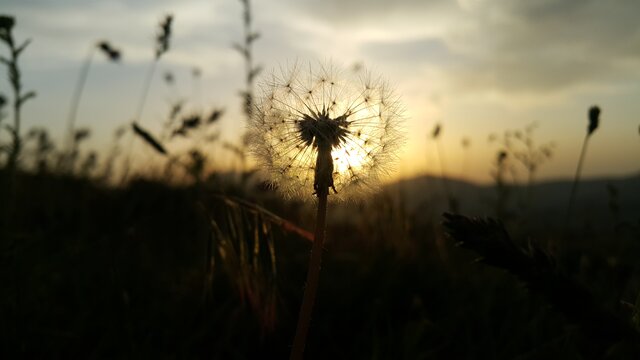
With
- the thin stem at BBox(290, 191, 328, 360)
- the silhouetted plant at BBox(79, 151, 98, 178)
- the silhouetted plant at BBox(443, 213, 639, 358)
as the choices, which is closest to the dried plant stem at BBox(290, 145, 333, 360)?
the thin stem at BBox(290, 191, 328, 360)

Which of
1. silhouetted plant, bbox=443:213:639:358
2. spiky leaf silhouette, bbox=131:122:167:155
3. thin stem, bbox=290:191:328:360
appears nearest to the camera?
silhouetted plant, bbox=443:213:639:358

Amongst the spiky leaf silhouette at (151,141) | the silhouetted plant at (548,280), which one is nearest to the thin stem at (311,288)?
the silhouetted plant at (548,280)

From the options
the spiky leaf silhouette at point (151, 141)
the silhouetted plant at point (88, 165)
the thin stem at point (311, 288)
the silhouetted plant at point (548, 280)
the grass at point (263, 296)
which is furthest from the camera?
the silhouetted plant at point (88, 165)

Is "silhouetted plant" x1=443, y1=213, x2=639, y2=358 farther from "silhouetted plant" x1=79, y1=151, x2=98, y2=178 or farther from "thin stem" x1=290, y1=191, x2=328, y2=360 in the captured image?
"silhouetted plant" x1=79, y1=151, x2=98, y2=178

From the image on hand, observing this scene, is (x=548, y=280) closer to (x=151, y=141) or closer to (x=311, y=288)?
(x=311, y=288)

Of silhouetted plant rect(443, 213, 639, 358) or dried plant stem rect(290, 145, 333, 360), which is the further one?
dried plant stem rect(290, 145, 333, 360)

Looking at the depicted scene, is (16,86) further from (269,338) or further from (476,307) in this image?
(476,307)

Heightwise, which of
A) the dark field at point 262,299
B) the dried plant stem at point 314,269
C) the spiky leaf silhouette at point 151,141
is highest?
the spiky leaf silhouette at point 151,141

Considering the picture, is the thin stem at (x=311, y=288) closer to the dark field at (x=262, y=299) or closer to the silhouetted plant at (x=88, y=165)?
the dark field at (x=262, y=299)
